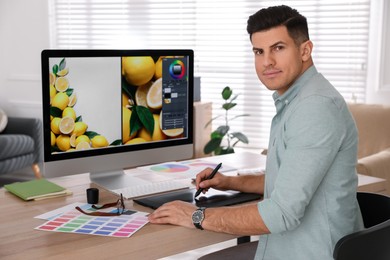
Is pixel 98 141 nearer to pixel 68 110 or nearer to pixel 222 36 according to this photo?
pixel 68 110

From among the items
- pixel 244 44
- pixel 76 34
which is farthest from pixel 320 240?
pixel 76 34

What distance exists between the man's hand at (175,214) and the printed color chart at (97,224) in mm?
42

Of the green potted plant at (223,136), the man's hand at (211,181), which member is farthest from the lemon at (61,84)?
the green potted plant at (223,136)

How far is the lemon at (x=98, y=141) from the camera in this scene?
2.22 meters

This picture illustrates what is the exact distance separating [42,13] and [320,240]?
15.2 feet

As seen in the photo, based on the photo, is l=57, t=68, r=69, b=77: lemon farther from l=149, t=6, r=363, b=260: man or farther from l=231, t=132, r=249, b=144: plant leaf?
l=231, t=132, r=249, b=144: plant leaf

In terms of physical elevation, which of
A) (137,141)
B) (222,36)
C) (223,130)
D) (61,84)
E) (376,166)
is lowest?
(376,166)

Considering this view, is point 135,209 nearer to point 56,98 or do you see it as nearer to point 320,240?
point 56,98

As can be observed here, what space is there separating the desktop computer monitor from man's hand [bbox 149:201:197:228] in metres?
0.49

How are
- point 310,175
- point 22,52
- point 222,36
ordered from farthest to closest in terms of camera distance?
point 22,52 < point 222,36 < point 310,175

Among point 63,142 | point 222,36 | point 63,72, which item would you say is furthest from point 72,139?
point 222,36

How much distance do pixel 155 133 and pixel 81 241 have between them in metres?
0.81

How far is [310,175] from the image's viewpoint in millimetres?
1566

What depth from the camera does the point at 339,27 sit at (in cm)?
442
